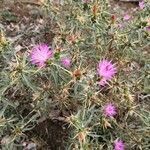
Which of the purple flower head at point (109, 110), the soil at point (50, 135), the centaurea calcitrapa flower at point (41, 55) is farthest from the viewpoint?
the soil at point (50, 135)

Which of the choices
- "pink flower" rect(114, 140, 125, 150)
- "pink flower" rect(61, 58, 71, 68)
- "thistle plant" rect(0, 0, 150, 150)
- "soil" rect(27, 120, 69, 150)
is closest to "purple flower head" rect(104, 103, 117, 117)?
"thistle plant" rect(0, 0, 150, 150)

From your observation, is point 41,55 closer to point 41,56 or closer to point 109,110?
point 41,56

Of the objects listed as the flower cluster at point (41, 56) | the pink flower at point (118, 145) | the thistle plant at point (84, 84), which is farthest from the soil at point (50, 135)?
the flower cluster at point (41, 56)

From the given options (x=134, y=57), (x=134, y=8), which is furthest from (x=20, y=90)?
(x=134, y=8)

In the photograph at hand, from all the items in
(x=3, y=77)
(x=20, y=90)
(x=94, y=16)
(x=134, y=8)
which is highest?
(x=94, y=16)

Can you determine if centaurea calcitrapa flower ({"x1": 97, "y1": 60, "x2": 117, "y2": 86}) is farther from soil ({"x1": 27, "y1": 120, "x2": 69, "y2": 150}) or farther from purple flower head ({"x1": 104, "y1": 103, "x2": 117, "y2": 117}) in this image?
soil ({"x1": 27, "y1": 120, "x2": 69, "y2": 150})

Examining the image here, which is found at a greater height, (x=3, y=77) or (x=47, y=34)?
(x=3, y=77)

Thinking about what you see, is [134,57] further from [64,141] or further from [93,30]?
[64,141]

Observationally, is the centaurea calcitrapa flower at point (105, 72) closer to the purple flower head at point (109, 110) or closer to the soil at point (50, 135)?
the purple flower head at point (109, 110)

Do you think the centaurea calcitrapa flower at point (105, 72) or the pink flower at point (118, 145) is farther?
the pink flower at point (118, 145)
